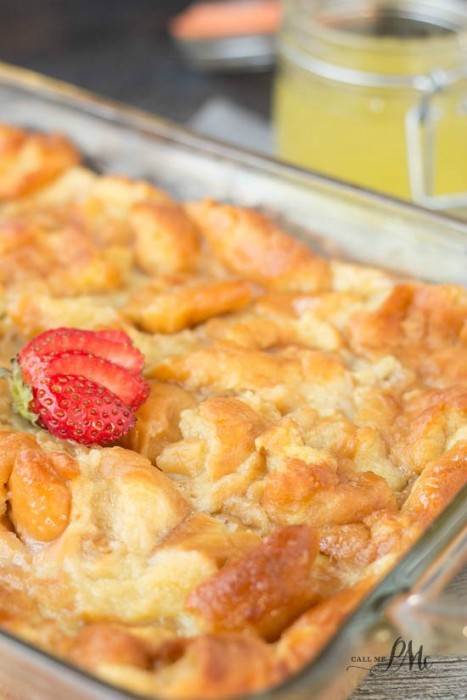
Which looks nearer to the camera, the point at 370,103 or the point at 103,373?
the point at 103,373

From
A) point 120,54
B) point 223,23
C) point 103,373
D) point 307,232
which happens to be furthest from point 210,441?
point 120,54

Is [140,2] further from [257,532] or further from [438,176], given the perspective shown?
[257,532]

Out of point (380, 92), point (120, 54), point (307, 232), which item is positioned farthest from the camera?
point (120, 54)

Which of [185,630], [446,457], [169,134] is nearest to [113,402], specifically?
[185,630]

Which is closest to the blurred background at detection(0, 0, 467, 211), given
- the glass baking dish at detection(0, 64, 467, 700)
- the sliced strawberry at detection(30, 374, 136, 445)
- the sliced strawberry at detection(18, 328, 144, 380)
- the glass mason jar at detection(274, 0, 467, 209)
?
the glass mason jar at detection(274, 0, 467, 209)

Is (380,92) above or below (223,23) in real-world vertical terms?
above

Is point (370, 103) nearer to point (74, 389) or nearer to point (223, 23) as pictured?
point (223, 23)
